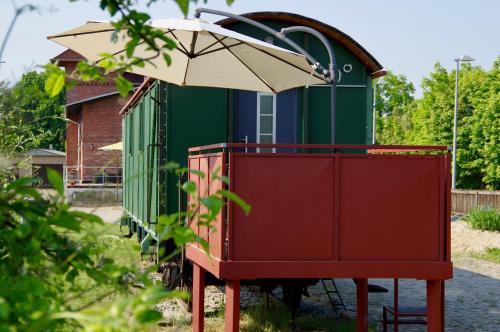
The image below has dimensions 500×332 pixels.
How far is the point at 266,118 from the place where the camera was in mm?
12555

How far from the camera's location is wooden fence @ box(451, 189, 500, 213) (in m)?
33.4

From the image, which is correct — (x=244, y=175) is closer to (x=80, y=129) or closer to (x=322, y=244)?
(x=322, y=244)

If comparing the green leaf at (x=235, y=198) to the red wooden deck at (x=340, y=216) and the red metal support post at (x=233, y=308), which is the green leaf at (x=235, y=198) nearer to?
the red wooden deck at (x=340, y=216)

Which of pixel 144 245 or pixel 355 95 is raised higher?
pixel 355 95

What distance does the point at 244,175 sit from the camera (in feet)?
26.8

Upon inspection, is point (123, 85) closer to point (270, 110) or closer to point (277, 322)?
point (277, 322)

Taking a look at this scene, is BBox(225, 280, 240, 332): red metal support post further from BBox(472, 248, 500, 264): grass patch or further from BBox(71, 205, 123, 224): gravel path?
BBox(472, 248, 500, 264): grass patch

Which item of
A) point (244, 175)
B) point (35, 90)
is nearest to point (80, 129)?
point (244, 175)

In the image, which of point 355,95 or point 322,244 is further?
point 355,95

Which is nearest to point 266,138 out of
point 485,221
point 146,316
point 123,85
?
point 123,85

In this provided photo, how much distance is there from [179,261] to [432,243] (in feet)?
14.0

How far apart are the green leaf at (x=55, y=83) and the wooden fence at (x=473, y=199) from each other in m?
31.4

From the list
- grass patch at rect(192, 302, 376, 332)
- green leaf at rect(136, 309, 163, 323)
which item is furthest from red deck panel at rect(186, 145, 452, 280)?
green leaf at rect(136, 309, 163, 323)

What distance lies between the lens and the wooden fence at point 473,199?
33438 millimetres
